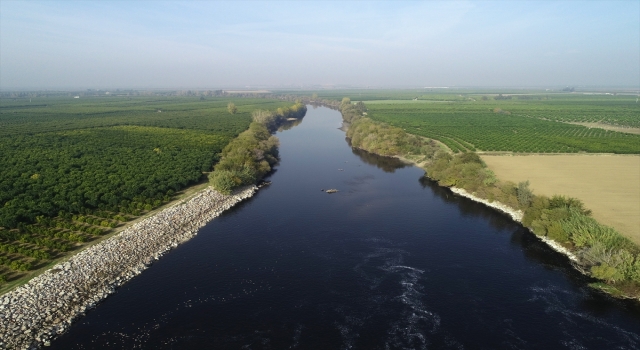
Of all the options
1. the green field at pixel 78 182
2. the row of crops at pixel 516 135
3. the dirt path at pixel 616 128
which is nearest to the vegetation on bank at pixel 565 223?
the row of crops at pixel 516 135

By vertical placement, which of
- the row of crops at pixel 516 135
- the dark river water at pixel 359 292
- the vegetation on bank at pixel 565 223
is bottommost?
the dark river water at pixel 359 292

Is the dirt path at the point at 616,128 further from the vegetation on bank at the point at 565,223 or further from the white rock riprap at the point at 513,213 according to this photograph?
the white rock riprap at the point at 513,213

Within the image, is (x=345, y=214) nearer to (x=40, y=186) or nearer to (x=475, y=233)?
(x=475, y=233)

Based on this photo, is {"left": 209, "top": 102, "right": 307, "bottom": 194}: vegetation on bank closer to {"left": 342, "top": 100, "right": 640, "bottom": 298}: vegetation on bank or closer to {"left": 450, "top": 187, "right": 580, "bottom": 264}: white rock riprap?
{"left": 342, "top": 100, "right": 640, "bottom": 298}: vegetation on bank

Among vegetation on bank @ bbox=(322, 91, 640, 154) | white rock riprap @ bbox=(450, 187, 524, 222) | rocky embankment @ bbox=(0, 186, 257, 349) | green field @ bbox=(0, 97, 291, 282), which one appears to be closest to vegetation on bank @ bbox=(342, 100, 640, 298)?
white rock riprap @ bbox=(450, 187, 524, 222)

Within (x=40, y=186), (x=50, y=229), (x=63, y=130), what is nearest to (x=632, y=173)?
(x=50, y=229)
